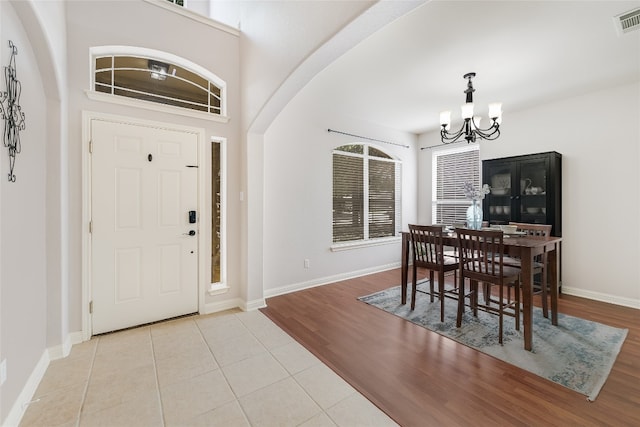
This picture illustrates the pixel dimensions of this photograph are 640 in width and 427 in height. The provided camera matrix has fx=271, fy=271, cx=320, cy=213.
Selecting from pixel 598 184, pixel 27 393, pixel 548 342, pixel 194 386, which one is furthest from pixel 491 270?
pixel 27 393

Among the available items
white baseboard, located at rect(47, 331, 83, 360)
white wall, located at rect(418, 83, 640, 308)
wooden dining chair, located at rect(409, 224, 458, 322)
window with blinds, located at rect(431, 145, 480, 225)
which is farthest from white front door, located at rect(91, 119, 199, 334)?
white wall, located at rect(418, 83, 640, 308)

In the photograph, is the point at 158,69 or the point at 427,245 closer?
the point at 158,69

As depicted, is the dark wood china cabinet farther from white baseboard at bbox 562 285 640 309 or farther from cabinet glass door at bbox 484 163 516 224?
white baseboard at bbox 562 285 640 309

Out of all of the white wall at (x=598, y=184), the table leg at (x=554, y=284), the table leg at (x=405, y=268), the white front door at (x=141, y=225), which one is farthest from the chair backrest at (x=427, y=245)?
the white front door at (x=141, y=225)

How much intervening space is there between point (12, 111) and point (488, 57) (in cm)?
388

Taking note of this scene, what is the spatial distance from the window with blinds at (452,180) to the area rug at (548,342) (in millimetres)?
2333

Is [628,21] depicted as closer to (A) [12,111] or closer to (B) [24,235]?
(A) [12,111]

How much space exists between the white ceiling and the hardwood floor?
2.79 metres

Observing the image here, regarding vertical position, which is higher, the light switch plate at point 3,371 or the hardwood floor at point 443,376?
the light switch plate at point 3,371

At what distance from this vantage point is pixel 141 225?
9.14 ft

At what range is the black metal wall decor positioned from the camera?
157 cm

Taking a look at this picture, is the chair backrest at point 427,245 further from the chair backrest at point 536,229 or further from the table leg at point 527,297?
the chair backrest at point 536,229

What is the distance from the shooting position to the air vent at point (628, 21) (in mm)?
2164

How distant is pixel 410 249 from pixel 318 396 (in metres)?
2.35
